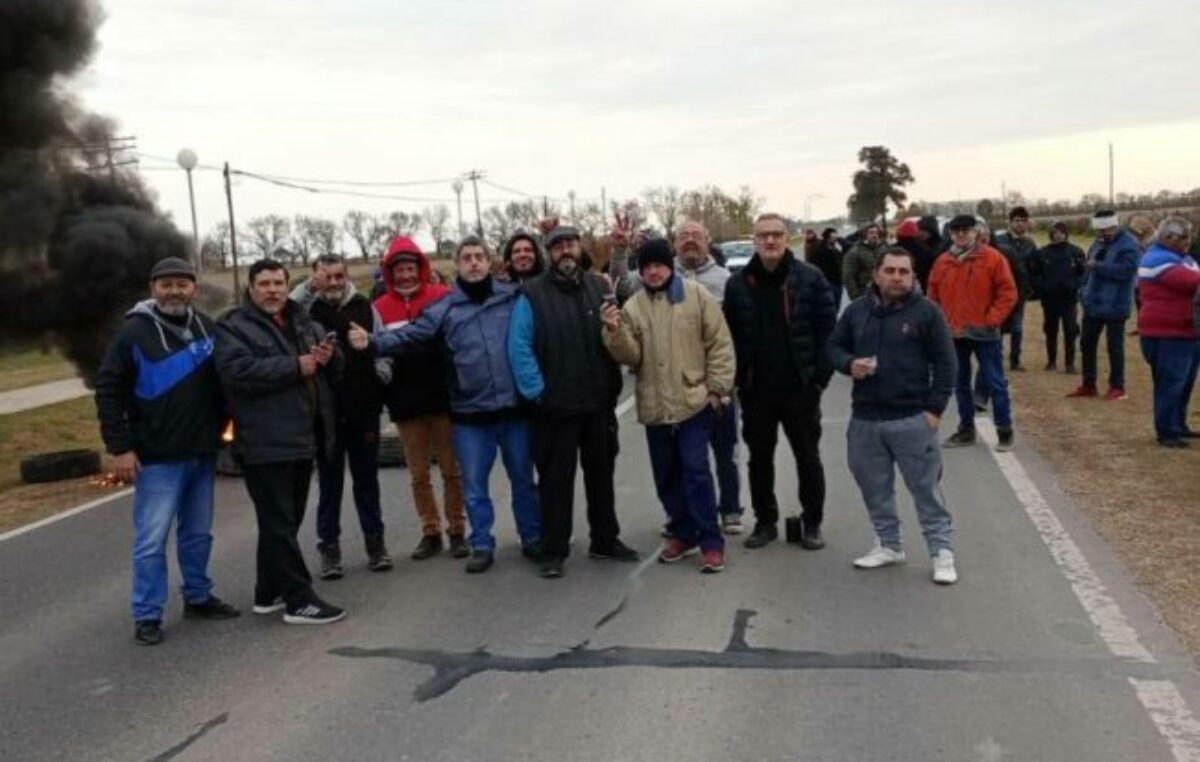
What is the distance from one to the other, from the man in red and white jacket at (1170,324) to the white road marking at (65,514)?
A: 27.5 ft

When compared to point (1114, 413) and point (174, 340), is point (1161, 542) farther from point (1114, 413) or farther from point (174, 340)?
point (174, 340)

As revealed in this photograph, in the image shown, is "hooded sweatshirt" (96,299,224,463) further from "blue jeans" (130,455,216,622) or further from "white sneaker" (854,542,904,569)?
"white sneaker" (854,542,904,569)

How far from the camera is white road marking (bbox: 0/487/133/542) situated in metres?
7.80

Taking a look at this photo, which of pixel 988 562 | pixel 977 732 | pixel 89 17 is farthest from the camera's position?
pixel 89 17

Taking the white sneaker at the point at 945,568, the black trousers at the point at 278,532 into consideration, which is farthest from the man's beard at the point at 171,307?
the white sneaker at the point at 945,568

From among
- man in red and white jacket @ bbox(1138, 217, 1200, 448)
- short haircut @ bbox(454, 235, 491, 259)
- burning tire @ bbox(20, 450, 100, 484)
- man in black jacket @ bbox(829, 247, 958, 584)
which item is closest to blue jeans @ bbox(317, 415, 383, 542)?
short haircut @ bbox(454, 235, 491, 259)

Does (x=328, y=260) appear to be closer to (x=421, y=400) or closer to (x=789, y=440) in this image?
(x=421, y=400)

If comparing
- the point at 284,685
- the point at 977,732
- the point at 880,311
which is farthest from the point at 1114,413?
the point at 284,685

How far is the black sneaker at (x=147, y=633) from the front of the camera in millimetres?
5145

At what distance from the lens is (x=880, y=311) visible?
580 centimetres

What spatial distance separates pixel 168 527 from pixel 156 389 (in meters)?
0.68

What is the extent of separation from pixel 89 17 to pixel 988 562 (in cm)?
2482

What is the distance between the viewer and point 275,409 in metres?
5.33

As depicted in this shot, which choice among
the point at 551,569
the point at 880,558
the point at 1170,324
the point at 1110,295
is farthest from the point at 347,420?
the point at 1110,295
